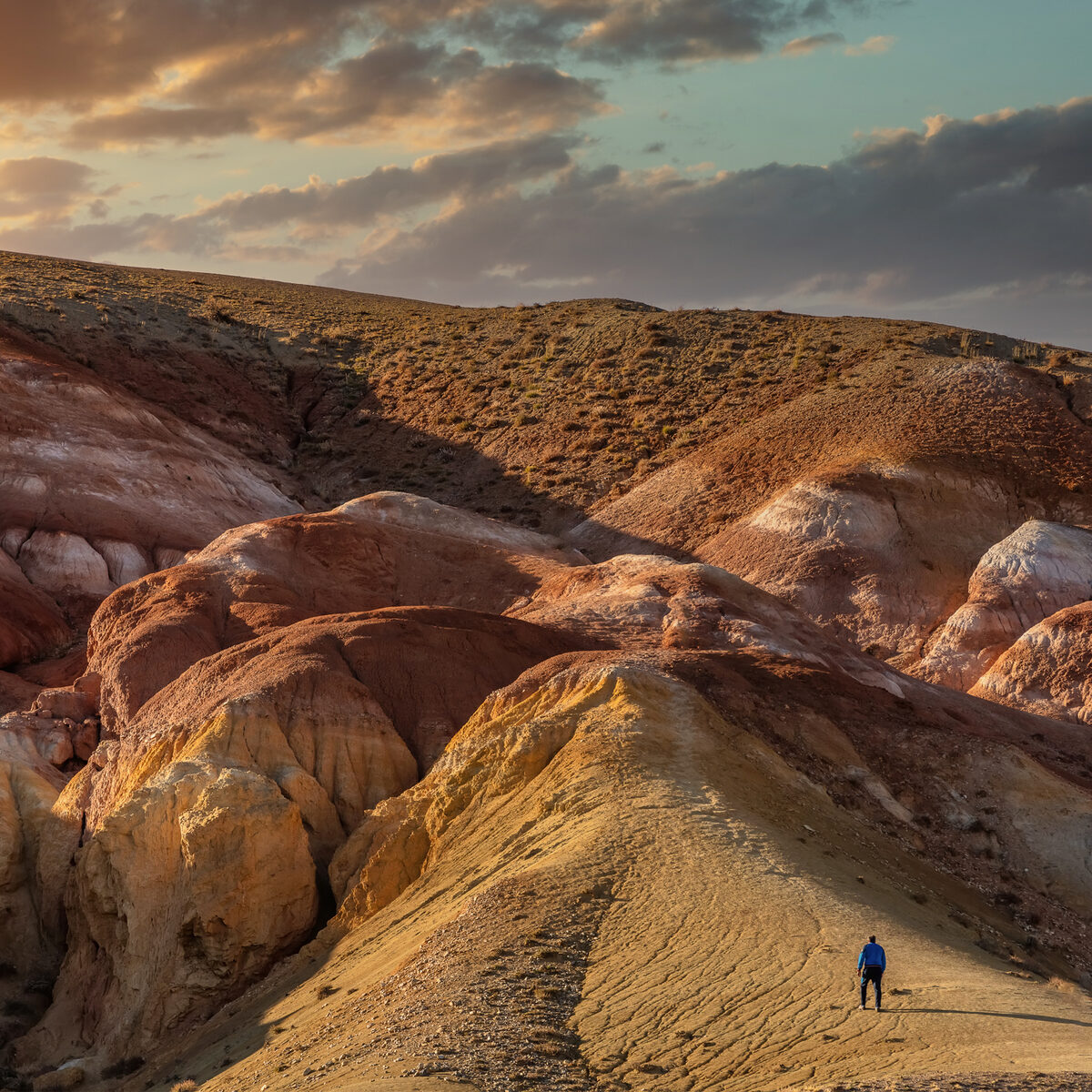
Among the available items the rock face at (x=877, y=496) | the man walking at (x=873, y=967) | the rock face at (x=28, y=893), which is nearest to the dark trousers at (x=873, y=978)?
the man walking at (x=873, y=967)

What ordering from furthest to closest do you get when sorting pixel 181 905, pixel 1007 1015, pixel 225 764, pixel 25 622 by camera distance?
pixel 25 622, pixel 225 764, pixel 181 905, pixel 1007 1015

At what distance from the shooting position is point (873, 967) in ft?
60.3

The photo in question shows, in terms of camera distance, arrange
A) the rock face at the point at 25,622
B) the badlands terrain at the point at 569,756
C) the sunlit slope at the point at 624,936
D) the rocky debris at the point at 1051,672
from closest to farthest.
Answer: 1. the sunlit slope at the point at 624,936
2. the badlands terrain at the point at 569,756
3. the rocky debris at the point at 1051,672
4. the rock face at the point at 25,622

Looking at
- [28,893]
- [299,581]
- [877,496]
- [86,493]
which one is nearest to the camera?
[28,893]

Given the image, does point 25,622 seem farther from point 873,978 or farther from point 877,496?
point 873,978

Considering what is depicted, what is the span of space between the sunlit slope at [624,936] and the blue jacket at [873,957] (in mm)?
622

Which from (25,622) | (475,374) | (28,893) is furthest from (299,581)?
(475,374)

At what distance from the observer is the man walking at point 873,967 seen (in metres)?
18.4

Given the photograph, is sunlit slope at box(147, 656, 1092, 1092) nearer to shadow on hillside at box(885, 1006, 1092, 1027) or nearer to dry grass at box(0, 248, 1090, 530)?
shadow on hillside at box(885, 1006, 1092, 1027)

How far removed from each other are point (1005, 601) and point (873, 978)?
3753 centimetres

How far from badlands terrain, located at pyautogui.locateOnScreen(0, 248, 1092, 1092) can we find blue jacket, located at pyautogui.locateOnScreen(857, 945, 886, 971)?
0.65m

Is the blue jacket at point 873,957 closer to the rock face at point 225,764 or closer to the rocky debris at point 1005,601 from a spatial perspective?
the rock face at point 225,764

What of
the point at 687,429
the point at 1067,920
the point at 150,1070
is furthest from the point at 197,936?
the point at 687,429

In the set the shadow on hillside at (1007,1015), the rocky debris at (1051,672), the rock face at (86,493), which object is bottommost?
the shadow on hillside at (1007,1015)
